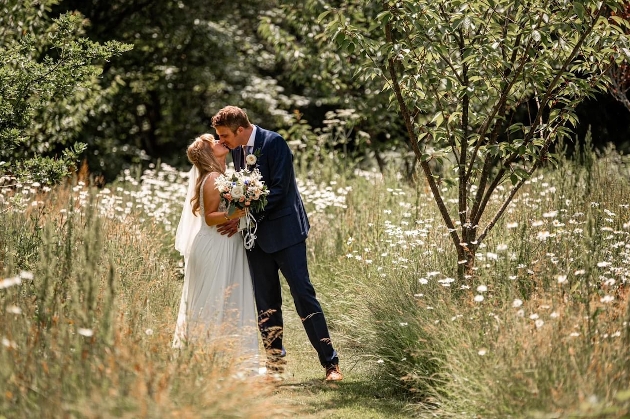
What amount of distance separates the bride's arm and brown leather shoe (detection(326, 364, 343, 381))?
136cm

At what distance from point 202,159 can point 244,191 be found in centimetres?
61

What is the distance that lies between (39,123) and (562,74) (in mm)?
7793

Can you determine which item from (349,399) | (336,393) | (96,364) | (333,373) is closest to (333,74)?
(333,373)

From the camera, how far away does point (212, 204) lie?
19.9ft

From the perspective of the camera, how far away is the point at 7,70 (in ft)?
23.5

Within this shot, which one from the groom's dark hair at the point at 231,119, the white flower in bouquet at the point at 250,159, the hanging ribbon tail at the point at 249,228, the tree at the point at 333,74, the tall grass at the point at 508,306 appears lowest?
the tall grass at the point at 508,306

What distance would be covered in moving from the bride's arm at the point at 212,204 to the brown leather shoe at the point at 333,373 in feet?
4.46

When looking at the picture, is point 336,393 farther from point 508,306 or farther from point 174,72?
point 174,72

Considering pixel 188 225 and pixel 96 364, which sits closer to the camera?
pixel 96 364

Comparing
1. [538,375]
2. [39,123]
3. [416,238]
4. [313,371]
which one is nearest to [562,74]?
[416,238]

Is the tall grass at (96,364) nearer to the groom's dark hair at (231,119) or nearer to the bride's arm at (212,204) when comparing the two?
the bride's arm at (212,204)

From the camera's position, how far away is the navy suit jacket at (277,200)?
5.94 metres

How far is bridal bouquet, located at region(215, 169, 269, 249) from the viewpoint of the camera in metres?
5.71

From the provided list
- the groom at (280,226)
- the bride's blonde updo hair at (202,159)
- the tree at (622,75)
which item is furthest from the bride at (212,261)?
the tree at (622,75)
